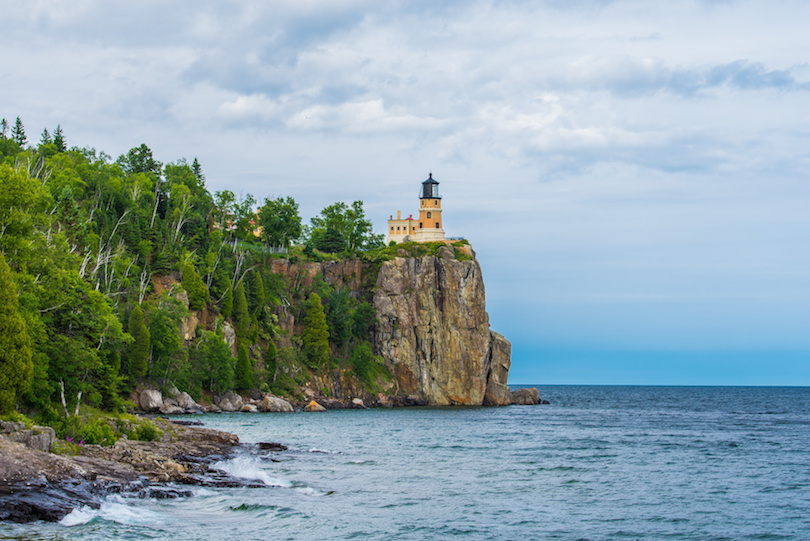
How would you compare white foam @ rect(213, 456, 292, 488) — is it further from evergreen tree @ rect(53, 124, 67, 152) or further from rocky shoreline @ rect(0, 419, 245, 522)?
evergreen tree @ rect(53, 124, 67, 152)

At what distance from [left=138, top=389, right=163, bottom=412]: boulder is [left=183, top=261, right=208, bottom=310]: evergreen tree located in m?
16.8

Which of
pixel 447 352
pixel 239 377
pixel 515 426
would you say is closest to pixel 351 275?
pixel 447 352

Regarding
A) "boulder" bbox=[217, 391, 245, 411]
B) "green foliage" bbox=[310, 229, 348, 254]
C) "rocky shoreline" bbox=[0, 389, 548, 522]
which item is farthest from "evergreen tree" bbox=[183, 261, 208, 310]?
"rocky shoreline" bbox=[0, 389, 548, 522]

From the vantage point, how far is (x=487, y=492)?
34.0 meters

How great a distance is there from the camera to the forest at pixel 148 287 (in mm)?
40812

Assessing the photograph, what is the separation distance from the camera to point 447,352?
119 meters

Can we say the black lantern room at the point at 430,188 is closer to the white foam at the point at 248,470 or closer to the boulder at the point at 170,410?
the boulder at the point at 170,410

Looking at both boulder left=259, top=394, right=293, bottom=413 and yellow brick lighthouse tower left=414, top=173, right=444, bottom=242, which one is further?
yellow brick lighthouse tower left=414, top=173, right=444, bottom=242

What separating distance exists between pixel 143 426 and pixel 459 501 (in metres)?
20.4

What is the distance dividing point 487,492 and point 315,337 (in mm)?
76555

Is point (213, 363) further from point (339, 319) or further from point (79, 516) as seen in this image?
point (79, 516)

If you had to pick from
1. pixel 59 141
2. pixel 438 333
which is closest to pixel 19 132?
pixel 59 141

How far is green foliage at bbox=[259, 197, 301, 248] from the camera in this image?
124 m

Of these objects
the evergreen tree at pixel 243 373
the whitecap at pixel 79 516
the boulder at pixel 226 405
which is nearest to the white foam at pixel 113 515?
the whitecap at pixel 79 516
